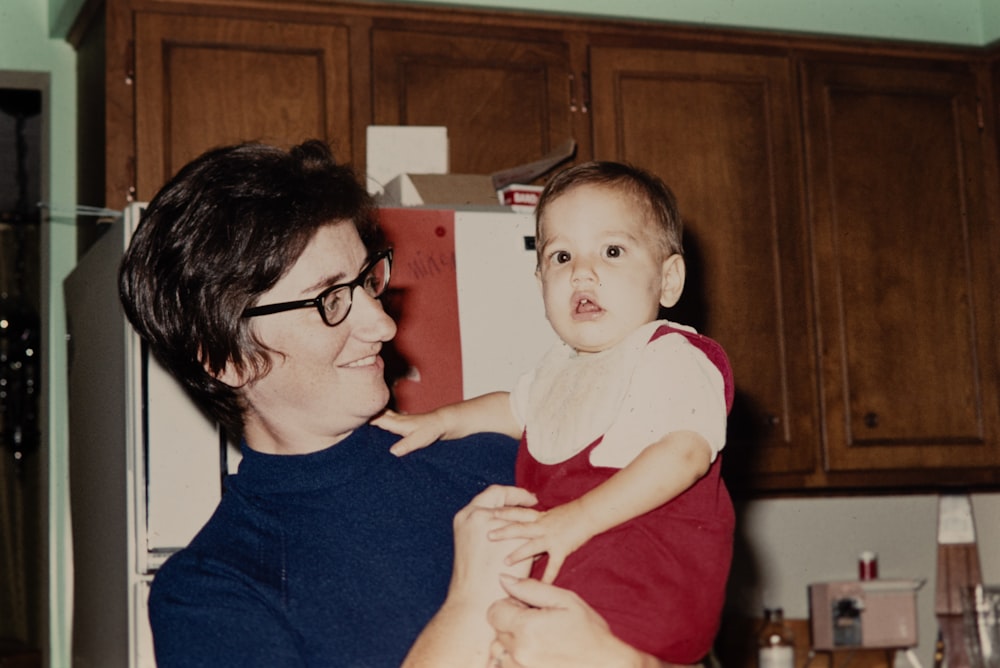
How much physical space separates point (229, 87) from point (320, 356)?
4.36ft

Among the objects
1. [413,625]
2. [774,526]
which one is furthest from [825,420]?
[413,625]

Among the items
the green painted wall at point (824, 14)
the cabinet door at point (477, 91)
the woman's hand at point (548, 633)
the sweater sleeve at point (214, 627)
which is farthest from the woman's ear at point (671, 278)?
the green painted wall at point (824, 14)

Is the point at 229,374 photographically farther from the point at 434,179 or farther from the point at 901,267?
the point at 901,267

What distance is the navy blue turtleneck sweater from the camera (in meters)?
1.11

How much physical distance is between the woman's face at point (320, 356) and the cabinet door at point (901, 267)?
5.72ft

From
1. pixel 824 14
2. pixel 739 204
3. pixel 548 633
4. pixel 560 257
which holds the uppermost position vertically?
pixel 824 14

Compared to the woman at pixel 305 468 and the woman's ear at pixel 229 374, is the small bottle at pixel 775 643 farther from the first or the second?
the woman's ear at pixel 229 374

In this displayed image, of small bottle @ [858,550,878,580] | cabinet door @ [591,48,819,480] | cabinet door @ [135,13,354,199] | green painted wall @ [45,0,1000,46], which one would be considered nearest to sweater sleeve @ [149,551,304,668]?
cabinet door @ [135,13,354,199]

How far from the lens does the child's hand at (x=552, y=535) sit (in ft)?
3.70

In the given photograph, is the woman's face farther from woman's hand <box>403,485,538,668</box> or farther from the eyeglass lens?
woman's hand <box>403,485,538,668</box>

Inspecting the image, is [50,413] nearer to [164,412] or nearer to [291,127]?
[291,127]

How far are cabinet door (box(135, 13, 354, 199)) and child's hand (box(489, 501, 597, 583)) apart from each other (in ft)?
4.83

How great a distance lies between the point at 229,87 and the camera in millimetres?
2426

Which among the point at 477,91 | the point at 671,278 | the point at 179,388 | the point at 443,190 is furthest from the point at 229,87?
the point at 671,278
